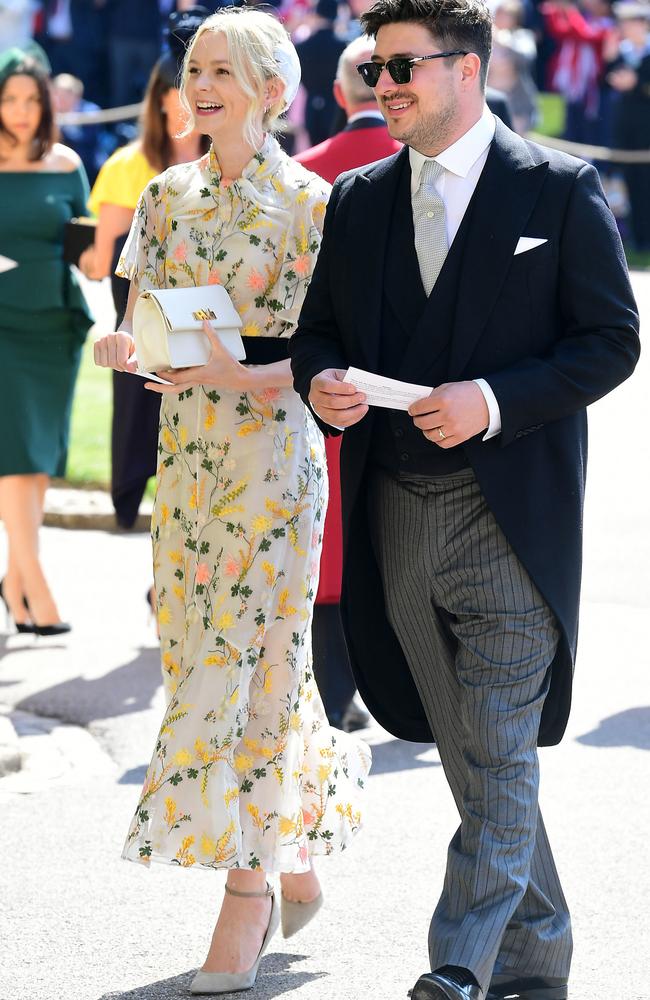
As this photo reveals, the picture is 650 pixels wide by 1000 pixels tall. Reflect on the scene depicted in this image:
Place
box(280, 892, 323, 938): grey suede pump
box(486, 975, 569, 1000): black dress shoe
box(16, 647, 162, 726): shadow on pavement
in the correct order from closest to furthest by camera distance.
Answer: box(486, 975, 569, 1000): black dress shoe < box(280, 892, 323, 938): grey suede pump < box(16, 647, 162, 726): shadow on pavement

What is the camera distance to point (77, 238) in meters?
7.52

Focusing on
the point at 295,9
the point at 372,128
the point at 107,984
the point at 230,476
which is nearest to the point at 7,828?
the point at 107,984

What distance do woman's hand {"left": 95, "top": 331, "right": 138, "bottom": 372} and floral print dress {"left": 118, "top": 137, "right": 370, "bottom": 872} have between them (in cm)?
18

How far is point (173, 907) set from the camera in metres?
4.66

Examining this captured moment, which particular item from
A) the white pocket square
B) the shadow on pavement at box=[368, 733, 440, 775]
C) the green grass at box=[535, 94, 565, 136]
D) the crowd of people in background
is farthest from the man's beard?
the green grass at box=[535, 94, 565, 136]

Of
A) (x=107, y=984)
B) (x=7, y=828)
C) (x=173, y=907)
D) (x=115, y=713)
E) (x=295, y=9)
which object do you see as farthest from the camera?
(x=295, y=9)

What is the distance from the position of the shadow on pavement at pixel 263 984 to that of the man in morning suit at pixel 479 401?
0.55 meters

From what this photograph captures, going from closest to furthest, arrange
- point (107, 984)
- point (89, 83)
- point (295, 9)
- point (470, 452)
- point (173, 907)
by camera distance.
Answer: point (470, 452) < point (107, 984) < point (173, 907) < point (295, 9) < point (89, 83)

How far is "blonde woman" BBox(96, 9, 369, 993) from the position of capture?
4137mm

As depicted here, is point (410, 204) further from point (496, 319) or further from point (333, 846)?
point (333, 846)

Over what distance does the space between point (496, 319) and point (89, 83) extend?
16.8 metres

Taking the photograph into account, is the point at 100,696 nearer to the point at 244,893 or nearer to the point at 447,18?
the point at 244,893

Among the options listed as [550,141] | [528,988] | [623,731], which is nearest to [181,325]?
[528,988]

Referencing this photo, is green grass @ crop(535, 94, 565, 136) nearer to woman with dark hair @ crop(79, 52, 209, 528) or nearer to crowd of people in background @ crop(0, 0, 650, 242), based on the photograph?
crowd of people in background @ crop(0, 0, 650, 242)
